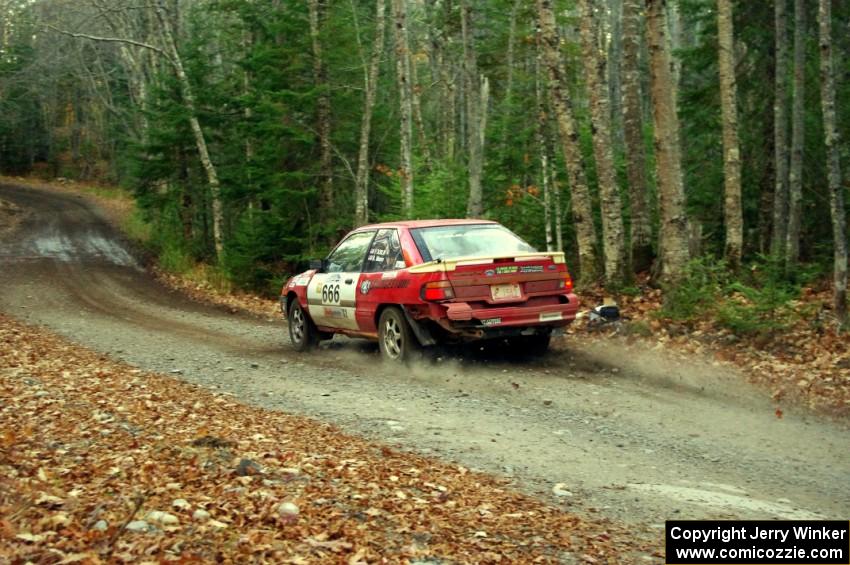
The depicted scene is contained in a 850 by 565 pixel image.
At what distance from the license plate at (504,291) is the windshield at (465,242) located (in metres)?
0.40

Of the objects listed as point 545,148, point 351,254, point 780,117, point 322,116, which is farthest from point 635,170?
point 322,116

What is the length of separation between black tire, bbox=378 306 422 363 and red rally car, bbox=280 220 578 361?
0.01m

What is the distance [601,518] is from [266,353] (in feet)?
27.6

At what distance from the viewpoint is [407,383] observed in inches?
392

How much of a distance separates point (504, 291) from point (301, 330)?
13.9 ft

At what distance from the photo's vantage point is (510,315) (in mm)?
10281

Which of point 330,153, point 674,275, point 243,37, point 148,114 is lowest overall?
point 674,275

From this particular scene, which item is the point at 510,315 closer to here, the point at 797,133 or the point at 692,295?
the point at 692,295

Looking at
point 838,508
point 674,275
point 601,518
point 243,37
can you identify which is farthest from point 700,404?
point 243,37

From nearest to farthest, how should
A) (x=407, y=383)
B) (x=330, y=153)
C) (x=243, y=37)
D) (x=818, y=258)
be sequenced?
1. (x=407, y=383)
2. (x=818, y=258)
3. (x=330, y=153)
4. (x=243, y=37)

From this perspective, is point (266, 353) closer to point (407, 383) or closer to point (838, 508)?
point (407, 383)

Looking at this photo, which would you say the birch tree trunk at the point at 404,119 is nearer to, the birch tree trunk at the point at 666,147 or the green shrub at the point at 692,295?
the birch tree trunk at the point at 666,147

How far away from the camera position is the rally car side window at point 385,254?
11000mm

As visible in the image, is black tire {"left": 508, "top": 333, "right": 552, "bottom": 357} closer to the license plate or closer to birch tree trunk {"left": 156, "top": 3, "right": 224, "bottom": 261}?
the license plate
